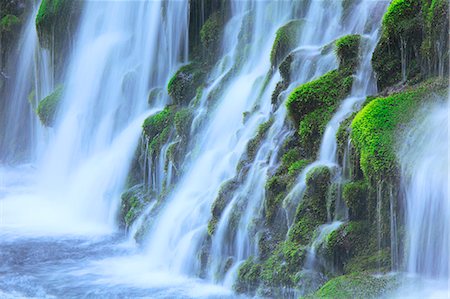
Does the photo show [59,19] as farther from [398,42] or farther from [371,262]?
[371,262]

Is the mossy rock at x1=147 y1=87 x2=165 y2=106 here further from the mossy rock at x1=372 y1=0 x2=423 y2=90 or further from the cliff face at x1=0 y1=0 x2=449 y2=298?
the mossy rock at x1=372 y1=0 x2=423 y2=90

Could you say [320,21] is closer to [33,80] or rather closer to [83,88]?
[83,88]

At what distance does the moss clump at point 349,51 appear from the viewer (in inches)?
478

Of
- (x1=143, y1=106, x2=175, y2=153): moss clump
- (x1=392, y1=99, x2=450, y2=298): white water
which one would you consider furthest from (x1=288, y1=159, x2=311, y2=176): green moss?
(x1=143, y1=106, x2=175, y2=153): moss clump

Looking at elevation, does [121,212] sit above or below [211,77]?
below

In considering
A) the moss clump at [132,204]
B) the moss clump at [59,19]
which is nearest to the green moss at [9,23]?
the moss clump at [59,19]

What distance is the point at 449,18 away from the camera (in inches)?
412

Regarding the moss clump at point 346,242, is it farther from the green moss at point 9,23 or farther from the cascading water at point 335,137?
the green moss at point 9,23

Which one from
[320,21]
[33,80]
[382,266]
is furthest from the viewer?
[33,80]

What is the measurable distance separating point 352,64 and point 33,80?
48.8ft

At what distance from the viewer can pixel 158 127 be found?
55.0 feet

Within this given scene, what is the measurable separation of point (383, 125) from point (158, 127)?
296 inches

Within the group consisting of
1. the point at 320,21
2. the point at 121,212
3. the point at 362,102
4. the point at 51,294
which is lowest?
the point at 51,294

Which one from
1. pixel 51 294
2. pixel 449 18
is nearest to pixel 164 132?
pixel 51 294
